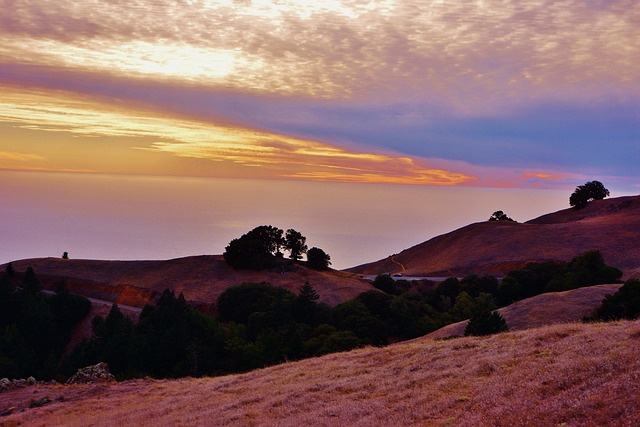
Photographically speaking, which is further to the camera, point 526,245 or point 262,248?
point 526,245

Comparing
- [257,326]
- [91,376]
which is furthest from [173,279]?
[91,376]

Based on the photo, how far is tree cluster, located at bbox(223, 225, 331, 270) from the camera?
8375cm

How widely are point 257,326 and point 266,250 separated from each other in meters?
34.9

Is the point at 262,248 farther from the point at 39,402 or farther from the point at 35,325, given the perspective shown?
the point at 39,402

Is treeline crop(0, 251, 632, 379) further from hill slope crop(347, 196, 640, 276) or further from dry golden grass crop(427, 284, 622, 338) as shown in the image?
hill slope crop(347, 196, 640, 276)

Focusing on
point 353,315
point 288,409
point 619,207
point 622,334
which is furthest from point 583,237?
point 288,409

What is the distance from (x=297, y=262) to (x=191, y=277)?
59.1 feet

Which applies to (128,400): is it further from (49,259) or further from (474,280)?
(49,259)

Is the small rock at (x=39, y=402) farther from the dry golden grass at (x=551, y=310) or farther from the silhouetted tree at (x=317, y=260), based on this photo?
the silhouetted tree at (x=317, y=260)

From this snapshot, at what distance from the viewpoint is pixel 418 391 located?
16.5 metres

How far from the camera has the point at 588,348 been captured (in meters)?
16.8

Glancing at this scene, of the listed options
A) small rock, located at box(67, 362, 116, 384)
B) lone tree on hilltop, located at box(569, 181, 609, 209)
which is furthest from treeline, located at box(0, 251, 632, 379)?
lone tree on hilltop, located at box(569, 181, 609, 209)

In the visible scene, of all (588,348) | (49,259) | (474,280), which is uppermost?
(588,348)

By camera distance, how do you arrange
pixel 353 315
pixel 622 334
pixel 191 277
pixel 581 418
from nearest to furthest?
pixel 581 418, pixel 622 334, pixel 353 315, pixel 191 277
